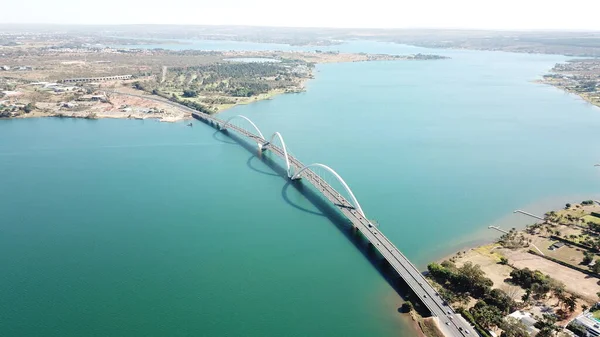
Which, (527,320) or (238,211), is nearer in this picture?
(527,320)

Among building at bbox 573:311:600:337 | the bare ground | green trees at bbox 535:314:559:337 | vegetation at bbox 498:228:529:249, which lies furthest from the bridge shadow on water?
vegetation at bbox 498:228:529:249

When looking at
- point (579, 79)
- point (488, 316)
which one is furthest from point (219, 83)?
point (579, 79)

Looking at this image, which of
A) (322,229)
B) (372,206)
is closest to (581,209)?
(372,206)

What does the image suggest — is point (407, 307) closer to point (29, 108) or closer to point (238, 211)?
point (238, 211)

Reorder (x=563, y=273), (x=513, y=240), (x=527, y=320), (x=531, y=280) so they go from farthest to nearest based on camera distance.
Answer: (x=513, y=240)
(x=563, y=273)
(x=531, y=280)
(x=527, y=320)

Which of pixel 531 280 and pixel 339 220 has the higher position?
pixel 339 220

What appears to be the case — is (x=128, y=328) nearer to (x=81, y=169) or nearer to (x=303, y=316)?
(x=303, y=316)

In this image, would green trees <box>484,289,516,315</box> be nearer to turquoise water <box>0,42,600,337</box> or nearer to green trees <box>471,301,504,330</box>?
green trees <box>471,301,504,330</box>
